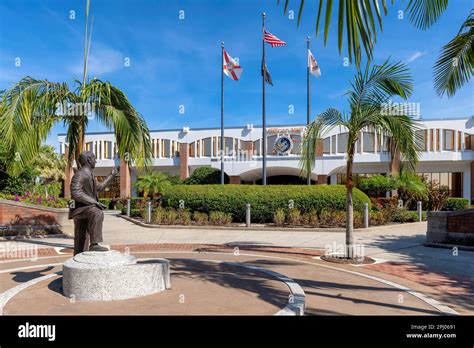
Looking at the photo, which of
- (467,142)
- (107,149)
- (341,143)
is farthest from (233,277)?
(107,149)

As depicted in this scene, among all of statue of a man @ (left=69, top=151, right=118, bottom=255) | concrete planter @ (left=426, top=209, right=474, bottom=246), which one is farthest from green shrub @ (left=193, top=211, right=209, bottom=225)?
statue of a man @ (left=69, top=151, right=118, bottom=255)

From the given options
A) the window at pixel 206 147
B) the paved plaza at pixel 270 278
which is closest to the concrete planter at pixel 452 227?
the paved plaza at pixel 270 278

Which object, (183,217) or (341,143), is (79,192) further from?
(341,143)

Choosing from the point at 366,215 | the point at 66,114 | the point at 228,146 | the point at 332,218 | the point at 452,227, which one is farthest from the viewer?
the point at 228,146

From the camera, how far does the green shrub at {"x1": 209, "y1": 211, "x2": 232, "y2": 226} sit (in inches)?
661

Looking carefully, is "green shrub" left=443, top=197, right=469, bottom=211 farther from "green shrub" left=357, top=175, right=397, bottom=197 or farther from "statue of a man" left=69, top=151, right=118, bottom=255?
"statue of a man" left=69, top=151, right=118, bottom=255

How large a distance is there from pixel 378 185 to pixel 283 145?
1165 cm

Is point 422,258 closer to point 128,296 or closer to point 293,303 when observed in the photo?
point 293,303

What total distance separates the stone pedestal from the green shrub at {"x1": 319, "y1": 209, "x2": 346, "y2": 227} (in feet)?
37.2

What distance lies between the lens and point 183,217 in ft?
56.4

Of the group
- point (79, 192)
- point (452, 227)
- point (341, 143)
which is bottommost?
point (452, 227)

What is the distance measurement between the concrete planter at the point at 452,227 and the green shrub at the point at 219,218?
8.53 m

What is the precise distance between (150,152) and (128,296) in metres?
5.78

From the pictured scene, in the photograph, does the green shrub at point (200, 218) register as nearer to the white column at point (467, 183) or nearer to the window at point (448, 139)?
the window at point (448, 139)
